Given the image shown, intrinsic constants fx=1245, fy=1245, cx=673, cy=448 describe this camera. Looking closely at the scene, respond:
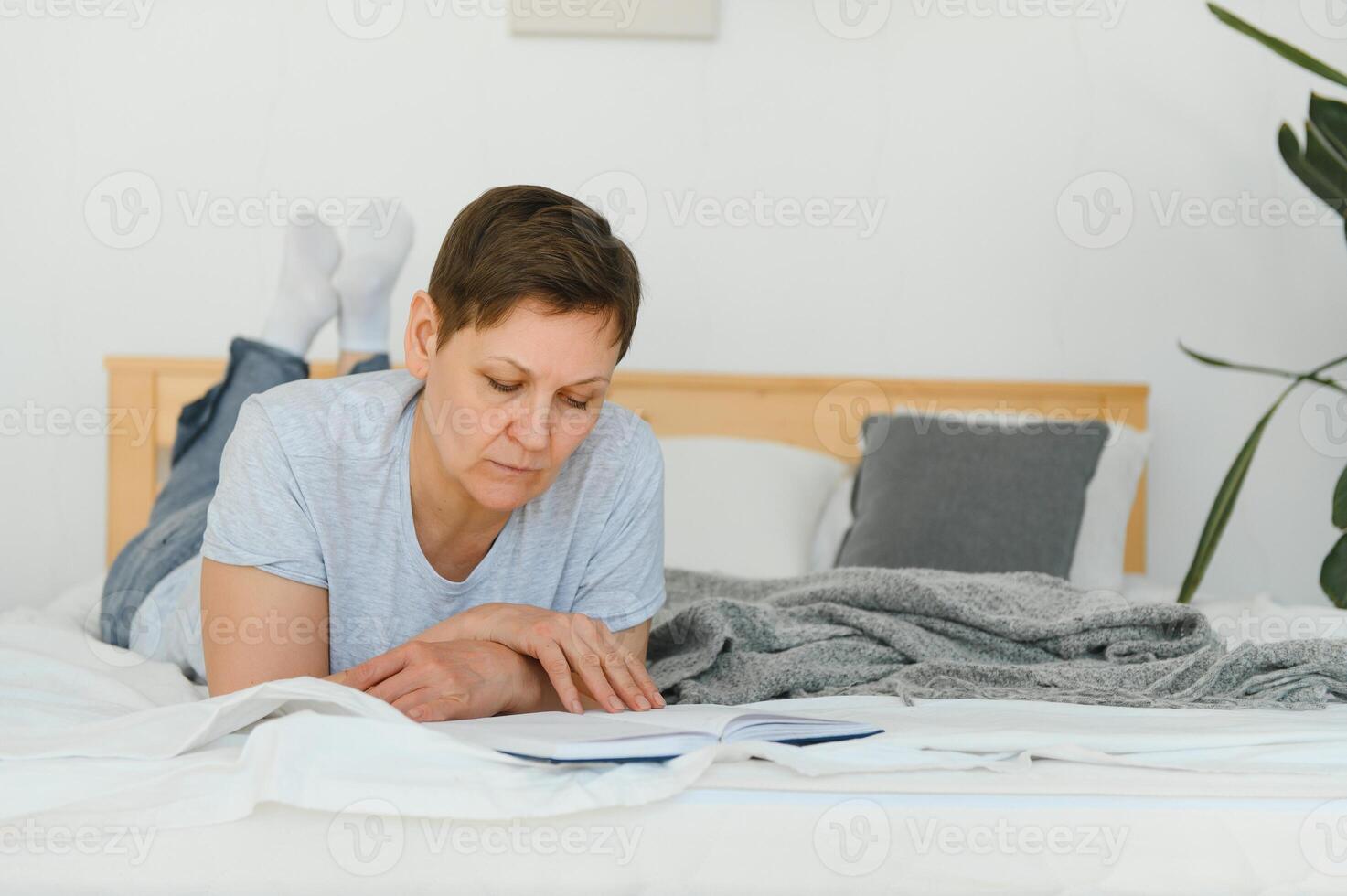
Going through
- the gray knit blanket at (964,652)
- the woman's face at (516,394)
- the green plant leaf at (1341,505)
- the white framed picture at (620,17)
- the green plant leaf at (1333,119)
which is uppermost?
the white framed picture at (620,17)

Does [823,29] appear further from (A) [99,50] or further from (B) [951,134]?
(A) [99,50]

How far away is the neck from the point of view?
1.05 meters

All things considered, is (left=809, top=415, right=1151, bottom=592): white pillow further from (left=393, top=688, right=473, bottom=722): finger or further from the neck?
(left=393, top=688, right=473, bottom=722): finger

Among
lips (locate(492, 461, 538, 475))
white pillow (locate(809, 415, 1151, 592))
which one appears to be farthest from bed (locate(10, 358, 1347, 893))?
white pillow (locate(809, 415, 1151, 592))

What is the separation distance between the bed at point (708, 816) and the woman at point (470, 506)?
135mm

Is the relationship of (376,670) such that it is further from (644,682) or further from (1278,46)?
(1278,46)

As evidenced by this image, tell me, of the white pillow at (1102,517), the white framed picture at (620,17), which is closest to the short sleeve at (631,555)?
the white pillow at (1102,517)

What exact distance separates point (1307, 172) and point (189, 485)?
163 centimetres

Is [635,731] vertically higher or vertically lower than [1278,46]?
lower

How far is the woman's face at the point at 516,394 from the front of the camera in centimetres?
93

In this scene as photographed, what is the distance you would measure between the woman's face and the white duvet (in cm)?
23

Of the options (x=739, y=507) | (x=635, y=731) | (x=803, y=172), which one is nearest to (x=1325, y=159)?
(x=803, y=172)

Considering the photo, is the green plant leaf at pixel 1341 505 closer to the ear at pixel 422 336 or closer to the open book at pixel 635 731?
the open book at pixel 635 731

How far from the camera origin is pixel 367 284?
1.86 meters
